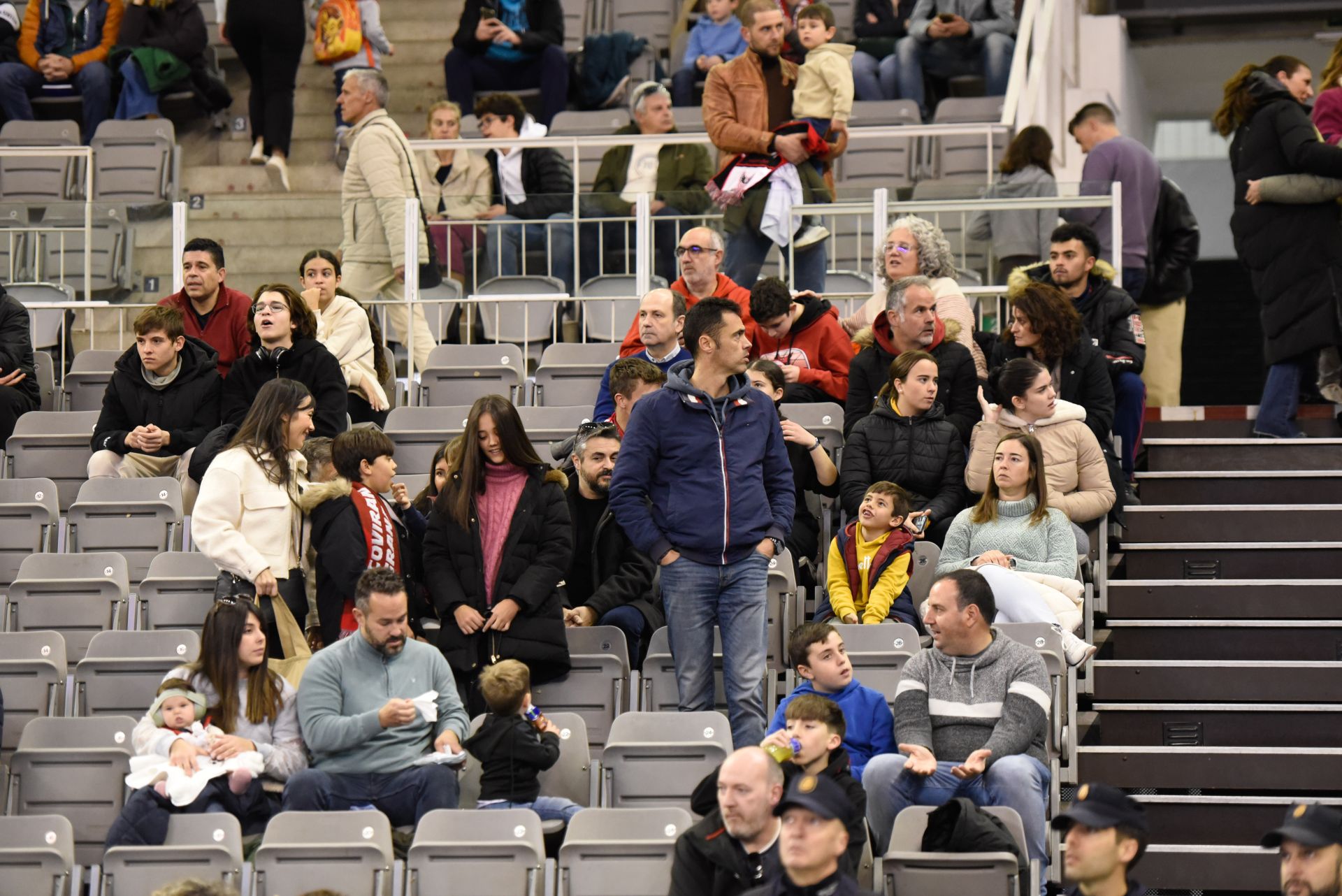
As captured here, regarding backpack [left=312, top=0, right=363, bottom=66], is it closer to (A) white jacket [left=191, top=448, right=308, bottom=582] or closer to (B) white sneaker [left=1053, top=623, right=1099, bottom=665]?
(A) white jacket [left=191, top=448, right=308, bottom=582]

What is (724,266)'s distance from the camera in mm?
10508

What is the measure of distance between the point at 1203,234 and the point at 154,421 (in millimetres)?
10826

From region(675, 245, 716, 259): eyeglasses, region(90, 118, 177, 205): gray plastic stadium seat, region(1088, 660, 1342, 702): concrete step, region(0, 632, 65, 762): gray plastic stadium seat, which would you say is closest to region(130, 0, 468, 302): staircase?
region(90, 118, 177, 205): gray plastic stadium seat

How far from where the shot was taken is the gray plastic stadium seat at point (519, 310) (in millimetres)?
11164

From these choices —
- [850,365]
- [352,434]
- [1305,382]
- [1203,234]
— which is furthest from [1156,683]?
[1203,234]

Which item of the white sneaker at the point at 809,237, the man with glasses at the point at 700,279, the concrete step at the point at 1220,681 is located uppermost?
the white sneaker at the point at 809,237

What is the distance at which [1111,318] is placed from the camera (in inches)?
372

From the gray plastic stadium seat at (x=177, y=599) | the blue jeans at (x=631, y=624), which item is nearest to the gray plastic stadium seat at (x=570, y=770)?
the blue jeans at (x=631, y=624)

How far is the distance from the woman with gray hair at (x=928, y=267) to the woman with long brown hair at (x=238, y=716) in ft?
11.2

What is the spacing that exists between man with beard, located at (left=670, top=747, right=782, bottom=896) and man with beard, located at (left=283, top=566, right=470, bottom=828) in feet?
3.65

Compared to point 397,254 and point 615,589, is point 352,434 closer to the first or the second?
point 615,589

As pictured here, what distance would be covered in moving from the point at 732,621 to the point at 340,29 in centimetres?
792

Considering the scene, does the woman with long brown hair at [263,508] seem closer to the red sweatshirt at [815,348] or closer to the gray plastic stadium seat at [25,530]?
the gray plastic stadium seat at [25,530]

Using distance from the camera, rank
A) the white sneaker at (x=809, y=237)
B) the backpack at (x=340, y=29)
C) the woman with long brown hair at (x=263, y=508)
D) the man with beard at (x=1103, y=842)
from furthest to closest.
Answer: the backpack at (x=340, y=29) → the white sneaker at (x=809, y=237) → the woman with long brown hair at (x=263, y=508) → the man with beard at (x=1103, y=842)
